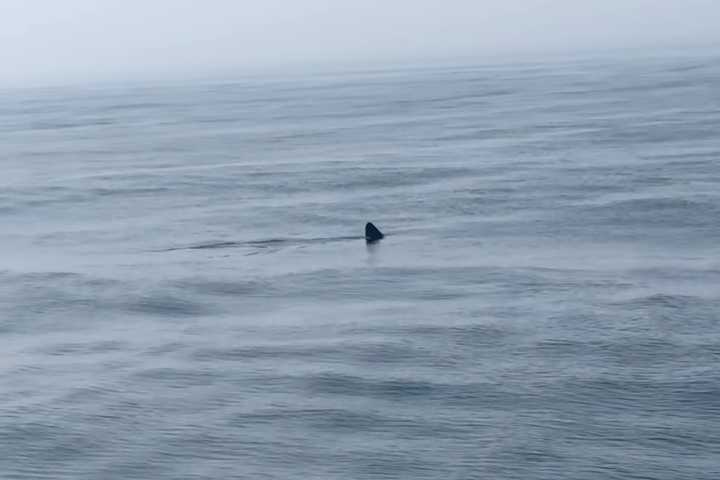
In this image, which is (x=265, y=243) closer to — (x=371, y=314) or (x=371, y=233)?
(x=371, y=233)

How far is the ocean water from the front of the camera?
84.2 ft

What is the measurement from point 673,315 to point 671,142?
37.0 meters

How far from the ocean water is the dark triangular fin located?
2.71ft

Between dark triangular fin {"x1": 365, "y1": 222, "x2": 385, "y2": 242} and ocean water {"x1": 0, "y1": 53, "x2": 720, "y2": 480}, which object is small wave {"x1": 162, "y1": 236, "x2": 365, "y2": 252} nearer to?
ocean water {"x1": 0, "y1": 53, "x2": 720, "y2": 480}

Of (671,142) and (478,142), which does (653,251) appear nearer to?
(671,142)

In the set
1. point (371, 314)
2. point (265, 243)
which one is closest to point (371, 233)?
point (265, 243)

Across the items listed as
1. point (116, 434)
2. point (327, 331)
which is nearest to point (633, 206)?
point (327, 331)

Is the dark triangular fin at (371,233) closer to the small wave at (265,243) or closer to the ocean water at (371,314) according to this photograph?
the ocean water at (371,314)

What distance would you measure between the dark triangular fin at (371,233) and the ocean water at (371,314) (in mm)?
827

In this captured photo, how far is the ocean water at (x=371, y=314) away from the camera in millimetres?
25656

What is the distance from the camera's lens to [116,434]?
26.9 meters

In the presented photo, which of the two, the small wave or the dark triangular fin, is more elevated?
the dark triangular fin

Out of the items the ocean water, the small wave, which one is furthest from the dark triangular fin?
the small wave

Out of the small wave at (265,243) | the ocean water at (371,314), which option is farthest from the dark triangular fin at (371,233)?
the small wave at (265,243)
